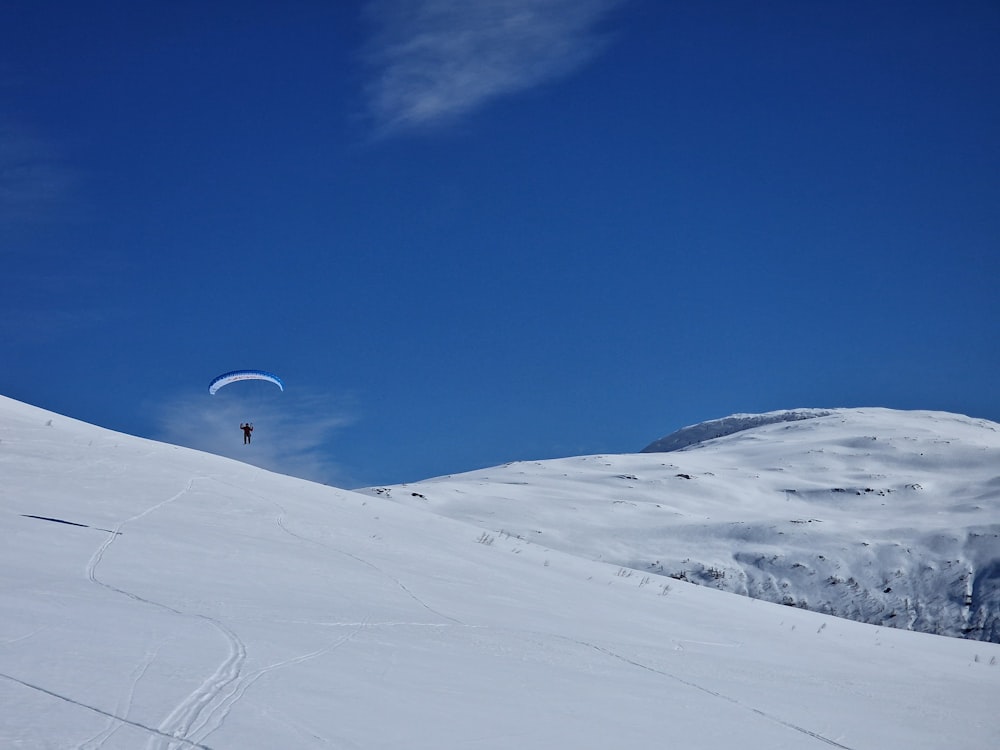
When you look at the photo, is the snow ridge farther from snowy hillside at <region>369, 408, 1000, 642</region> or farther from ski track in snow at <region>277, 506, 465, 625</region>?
ski track in snow at <region>277, 506, 465, 625</region>

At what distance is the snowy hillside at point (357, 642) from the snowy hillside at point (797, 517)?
638 centimetres

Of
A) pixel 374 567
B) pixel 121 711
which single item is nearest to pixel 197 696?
pixel 121 711

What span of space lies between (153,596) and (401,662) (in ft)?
5.51

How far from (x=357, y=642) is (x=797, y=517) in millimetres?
20464

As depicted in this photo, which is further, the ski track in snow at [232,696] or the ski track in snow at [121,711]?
the ski track in snow at [232,696]

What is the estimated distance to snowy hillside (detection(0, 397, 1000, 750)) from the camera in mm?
4027

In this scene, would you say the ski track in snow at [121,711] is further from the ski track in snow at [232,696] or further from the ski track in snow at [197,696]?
the ski track in snow at [232,696]

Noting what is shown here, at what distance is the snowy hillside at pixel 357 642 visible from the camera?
4.03 meters

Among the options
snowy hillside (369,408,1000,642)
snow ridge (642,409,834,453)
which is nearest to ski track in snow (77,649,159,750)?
snowy hillside (369,408,1000,642)

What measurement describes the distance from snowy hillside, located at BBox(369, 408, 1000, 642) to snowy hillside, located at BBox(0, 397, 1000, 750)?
638cm

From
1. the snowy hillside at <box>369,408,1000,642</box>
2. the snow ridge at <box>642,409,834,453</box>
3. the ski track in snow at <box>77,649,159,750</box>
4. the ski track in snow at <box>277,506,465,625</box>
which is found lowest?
the ski track in snow at <box>77,649,159,750</box>

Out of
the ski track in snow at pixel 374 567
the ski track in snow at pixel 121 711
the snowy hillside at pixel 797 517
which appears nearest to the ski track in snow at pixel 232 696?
the ski track in snow at pixel 121 711

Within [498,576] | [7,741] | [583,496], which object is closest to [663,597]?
[498,576]

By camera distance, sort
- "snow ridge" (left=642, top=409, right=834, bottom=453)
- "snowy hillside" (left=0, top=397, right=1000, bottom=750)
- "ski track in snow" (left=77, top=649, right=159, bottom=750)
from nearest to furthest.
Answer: "ski track in snow" (left=77, top=649, right=159, bottom=750) < "snowy hillside" (left=0, top=397, right=1000, bottom=750) < "snow ridge" (left=642, top=409, right=834, bottom=453)
